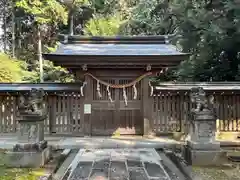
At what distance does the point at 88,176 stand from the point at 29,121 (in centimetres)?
243

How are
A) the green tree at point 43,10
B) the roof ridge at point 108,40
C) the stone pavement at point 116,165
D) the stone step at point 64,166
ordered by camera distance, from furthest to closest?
1. the green tree at point 43,10
2. the roof ridge at point 108,40
3. the stone step at point 64,166
4. the stone pavement at point 116,165

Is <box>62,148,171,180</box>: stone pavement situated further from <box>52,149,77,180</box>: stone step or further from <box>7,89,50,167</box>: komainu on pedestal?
<box>7,89,50,167</box>: komainu on pedestal

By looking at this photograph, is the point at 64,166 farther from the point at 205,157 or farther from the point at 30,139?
the point at 205,157

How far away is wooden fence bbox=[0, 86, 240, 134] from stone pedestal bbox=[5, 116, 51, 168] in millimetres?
2278

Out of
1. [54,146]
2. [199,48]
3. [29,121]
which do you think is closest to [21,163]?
[29,121]

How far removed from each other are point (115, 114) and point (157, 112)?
4.76ft

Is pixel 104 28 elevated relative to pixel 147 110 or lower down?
elevated

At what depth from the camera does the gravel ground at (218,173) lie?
20.5 feet

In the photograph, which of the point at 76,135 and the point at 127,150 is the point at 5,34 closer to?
the point at 76,135

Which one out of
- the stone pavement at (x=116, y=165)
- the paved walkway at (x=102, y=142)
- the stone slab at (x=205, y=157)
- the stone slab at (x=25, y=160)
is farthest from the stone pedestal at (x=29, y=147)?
the stone slab at (x=205, y=157)

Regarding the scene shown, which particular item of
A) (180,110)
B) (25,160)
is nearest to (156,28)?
(180,110)

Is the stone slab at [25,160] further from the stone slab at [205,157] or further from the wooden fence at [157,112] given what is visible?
the stone slab at [205,157]

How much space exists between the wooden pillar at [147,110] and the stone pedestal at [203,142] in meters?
2.36

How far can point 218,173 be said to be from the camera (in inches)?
259
